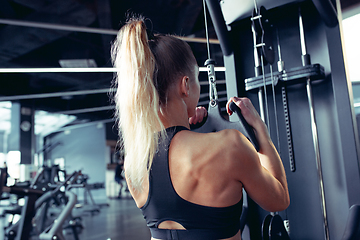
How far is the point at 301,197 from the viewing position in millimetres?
1422

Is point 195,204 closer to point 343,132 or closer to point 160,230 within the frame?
point 160,230

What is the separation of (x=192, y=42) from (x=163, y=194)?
4.48 meters

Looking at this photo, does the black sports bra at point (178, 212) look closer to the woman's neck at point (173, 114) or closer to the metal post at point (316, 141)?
the woman's neck at point (173, 114)

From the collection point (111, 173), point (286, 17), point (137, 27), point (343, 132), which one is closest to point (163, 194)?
point (137, 27)

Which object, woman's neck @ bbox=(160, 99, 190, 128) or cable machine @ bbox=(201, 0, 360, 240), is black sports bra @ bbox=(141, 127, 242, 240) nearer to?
woman's neck @ bbox=(160, 99, 190, 128)

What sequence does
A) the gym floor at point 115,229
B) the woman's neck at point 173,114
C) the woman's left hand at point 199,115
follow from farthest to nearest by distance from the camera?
the gym floor at point 115,229, the woman's left hand at point 199,115, the woman's neck at point 173,114

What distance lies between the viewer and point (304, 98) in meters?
1.44

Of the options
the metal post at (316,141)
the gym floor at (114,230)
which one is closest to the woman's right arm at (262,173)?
the metal post at (316,141)

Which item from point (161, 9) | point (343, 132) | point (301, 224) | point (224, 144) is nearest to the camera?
point (224, 144)

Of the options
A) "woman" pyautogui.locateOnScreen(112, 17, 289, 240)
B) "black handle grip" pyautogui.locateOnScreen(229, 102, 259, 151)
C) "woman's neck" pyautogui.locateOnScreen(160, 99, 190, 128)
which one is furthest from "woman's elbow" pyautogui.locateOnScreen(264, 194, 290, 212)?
"woman's neck" pyautogui.locateOnScreen(160, 99, 190, 128)

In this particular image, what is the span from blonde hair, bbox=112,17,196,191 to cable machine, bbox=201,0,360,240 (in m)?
0.53

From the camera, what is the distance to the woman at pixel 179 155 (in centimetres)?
70

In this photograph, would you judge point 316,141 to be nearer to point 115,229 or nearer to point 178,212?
point 178,212

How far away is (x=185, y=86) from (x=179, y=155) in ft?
0.71
